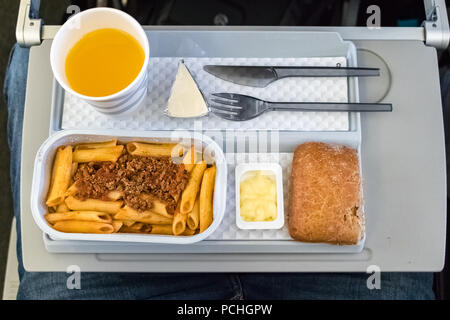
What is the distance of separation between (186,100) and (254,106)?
0.41 feet

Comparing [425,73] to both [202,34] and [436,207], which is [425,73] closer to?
[436,207]

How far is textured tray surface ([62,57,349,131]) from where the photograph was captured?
2.78ft

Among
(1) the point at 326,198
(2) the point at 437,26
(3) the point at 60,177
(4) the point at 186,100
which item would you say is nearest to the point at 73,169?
(3) the point at 60,177

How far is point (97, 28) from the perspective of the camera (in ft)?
2.52

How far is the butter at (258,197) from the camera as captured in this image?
31.5 inches

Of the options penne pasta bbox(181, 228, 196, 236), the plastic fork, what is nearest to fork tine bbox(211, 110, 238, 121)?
the plastic fork

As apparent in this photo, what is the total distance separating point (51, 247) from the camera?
2.65 ft

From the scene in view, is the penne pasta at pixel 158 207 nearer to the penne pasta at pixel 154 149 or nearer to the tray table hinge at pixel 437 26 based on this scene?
the penne pasta at pixel 154 149

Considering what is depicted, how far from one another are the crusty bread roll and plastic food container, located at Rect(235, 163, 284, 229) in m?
0.02

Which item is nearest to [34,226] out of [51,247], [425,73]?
[51,247]

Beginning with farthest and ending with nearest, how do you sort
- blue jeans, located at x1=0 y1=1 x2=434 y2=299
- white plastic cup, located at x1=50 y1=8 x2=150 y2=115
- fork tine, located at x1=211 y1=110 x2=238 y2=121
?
1. blue jeans, located at x1=0 y1=1 x2=434 y2=299
2. fork tine, located at x1=211 y1=110 x2=238 y2=121
3. white plastic cup, located at x1=50 y1=8 x2=150 y2=115

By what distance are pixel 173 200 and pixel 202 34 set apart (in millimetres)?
331

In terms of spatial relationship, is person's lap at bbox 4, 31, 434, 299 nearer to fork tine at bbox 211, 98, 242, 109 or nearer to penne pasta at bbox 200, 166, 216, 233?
penne pasta at bbox 200, 166, 216, 233

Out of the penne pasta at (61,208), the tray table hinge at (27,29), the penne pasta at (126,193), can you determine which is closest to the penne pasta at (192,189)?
the penne pasta at (126,193)
